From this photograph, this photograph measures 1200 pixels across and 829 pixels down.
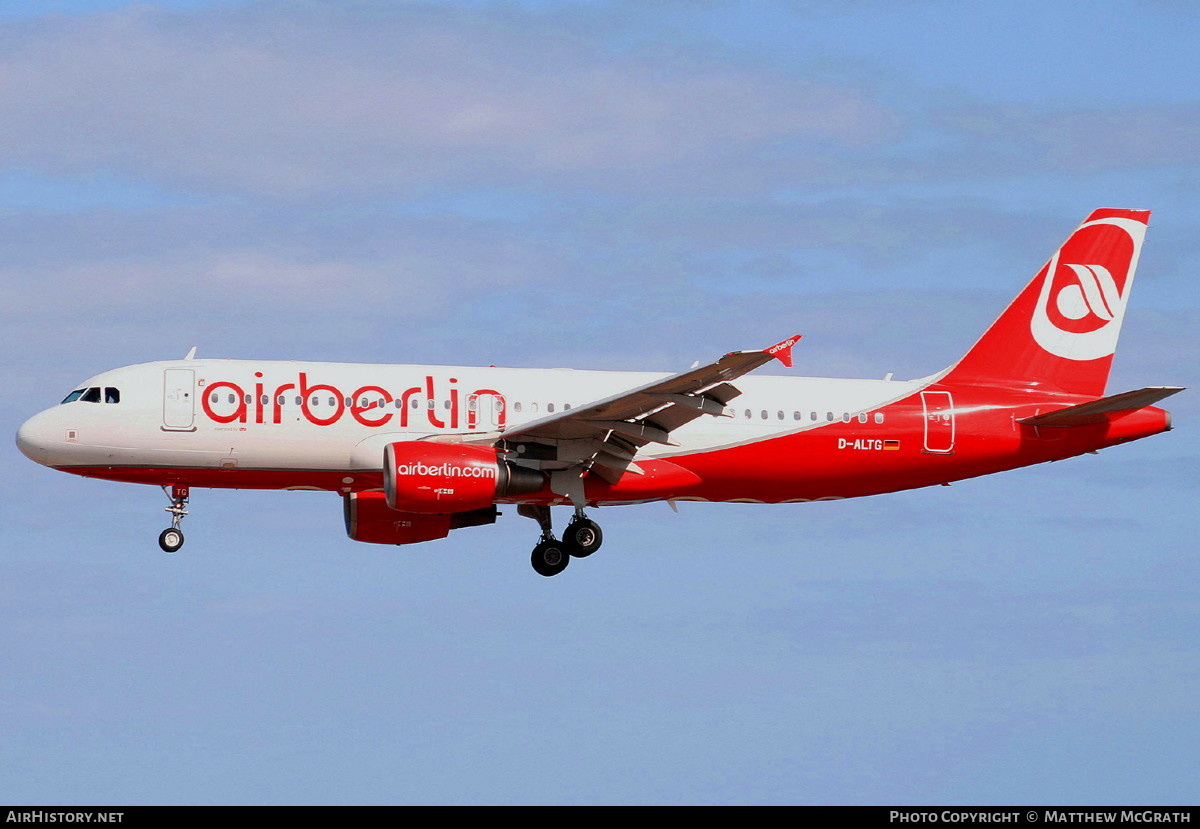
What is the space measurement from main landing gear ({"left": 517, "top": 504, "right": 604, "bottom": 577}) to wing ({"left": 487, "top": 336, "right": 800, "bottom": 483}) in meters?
1.42

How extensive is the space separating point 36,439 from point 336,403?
6.44 meters

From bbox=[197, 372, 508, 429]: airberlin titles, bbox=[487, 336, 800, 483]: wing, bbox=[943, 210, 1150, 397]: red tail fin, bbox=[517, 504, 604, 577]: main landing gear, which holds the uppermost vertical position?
bbox=[943, 210, 1150, 397]: red tail fin

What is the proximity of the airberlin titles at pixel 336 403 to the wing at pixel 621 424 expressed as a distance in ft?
4.56

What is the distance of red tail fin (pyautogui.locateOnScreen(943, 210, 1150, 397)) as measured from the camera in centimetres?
4294

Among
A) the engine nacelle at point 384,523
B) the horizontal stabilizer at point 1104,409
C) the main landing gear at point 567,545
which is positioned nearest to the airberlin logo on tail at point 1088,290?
the horizontal stabilizer at point 1104,409

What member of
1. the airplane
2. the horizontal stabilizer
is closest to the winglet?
the airplane

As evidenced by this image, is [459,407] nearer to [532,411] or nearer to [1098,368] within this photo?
[532,411]

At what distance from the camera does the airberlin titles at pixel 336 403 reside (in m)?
38.3

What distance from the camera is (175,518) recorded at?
3938 centimetres

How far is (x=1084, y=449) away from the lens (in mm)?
41906

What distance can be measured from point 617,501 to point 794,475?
4.10 meters

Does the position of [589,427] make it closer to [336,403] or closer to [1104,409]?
[336,403]

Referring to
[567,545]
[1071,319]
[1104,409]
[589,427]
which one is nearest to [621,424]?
[589,427]

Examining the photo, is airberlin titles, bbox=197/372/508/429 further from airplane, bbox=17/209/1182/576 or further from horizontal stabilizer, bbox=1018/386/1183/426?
horizontal stabilizer, bbox=1018/386/1183/426
